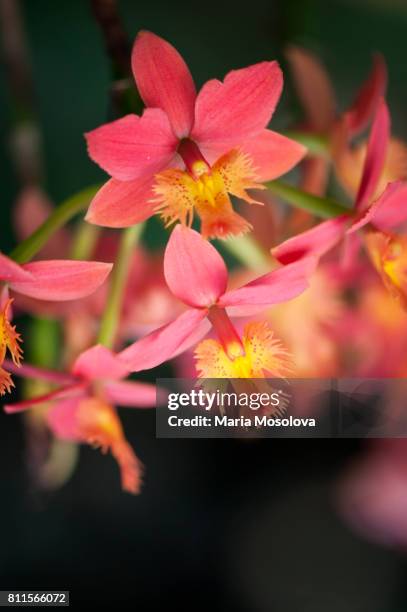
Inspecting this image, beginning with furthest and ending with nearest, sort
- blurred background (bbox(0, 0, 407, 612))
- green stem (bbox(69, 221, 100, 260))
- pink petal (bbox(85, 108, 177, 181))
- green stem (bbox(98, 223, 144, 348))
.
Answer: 1. blurred background (bbox(0, 0, 407, 612))
2. green stem (bbox(69, 221, 100, 260))
3. green stem (bbox(98, 223, 144, 348))
4. pink petal (bbox(85, 108, 177, 181))

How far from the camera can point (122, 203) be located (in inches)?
11.9

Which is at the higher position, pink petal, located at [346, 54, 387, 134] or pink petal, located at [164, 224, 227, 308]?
pink petal, located at [346, 54, 387, 134]

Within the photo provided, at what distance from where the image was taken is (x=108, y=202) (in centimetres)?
30

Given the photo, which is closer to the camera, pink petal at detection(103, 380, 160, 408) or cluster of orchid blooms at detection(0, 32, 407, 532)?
cluster of orchid blooms at detection(0, 32, 407, 532)

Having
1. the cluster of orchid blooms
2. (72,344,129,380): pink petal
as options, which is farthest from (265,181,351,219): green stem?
(72,344,129,380): pink petal

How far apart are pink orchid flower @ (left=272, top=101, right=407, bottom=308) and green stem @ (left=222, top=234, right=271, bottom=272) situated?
6 cm

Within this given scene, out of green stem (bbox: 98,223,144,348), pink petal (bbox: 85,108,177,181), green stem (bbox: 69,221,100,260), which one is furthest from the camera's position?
green stem (bbox: 69,221,100,260)

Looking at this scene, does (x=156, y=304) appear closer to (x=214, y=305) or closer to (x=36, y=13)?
(x=214, y=305)

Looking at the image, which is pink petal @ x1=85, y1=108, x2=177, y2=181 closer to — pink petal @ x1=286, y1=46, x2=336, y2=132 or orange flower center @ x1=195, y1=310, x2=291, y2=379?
orange flower center @ x1=195, y1=310, x2=291, y2=379

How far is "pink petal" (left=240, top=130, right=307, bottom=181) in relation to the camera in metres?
0.32

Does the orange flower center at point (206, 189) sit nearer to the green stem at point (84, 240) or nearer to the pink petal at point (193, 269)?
the pink petal at point (193, 269)

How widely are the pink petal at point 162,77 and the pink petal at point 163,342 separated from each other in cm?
8

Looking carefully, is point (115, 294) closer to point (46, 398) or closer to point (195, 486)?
point (46, 398)

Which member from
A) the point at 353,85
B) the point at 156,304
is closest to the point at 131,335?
the point at 156,304
